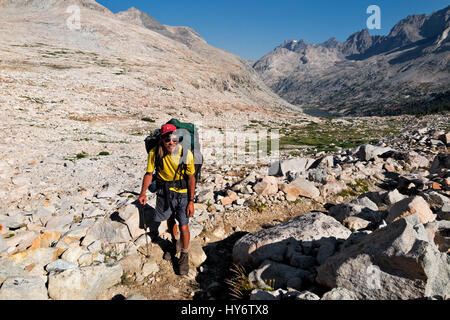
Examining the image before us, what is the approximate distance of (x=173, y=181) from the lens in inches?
182

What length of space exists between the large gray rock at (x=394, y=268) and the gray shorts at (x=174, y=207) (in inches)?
105

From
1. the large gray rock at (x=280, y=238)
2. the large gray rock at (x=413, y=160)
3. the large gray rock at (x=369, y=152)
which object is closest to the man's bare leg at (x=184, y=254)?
the large gray rock at (x=280, y=238)

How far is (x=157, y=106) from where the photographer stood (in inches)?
1480

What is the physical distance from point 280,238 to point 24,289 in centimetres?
425

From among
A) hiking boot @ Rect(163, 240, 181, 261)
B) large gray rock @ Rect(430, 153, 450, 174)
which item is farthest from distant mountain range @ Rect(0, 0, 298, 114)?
large gray rock @ Rect(430, 153, 450, 174)

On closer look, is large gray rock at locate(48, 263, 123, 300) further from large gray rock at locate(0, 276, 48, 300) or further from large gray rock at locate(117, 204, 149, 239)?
large gray rock at locate(117, 204, 149, 239)

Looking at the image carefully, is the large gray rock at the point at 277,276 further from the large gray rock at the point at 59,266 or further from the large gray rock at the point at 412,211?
the large gray rock at the point at 59,266

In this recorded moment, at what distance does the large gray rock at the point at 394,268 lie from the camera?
9.73ft

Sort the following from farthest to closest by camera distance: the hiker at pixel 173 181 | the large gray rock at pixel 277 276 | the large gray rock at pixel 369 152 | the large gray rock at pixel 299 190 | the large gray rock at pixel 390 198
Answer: the large gray rock at pixel 369 152
the large gray rock at pixel 299 190
the large gray rock at pixel 390 198
the hiker at pixel 173 181
the large gray rock at pixel 277 276

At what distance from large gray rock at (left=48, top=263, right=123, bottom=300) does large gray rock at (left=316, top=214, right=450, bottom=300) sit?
11.7 ft

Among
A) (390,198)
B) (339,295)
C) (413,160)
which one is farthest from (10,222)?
(413,160)

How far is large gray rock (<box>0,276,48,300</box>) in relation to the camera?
3402mm
